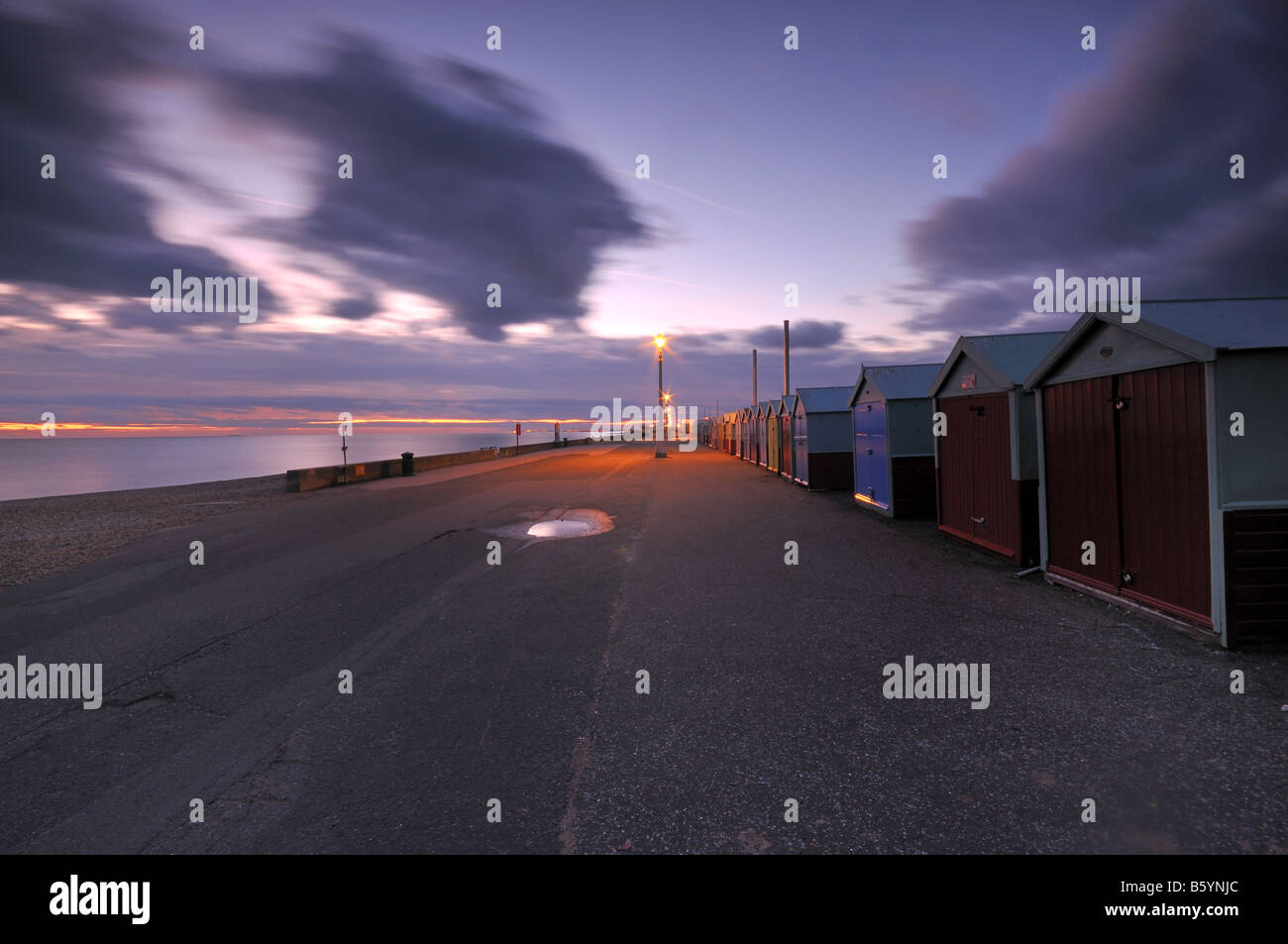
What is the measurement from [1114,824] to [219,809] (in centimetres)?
499

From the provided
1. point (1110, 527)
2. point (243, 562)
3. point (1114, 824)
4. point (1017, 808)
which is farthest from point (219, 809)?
point (1110, 527)

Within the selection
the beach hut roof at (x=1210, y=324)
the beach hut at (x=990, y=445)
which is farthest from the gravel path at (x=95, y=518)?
the beach hut roof at (x=1210, y=324)

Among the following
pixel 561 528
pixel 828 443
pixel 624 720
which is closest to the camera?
pixel 624 720

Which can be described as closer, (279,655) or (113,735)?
(113,735)

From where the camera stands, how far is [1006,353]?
1055 centimetres

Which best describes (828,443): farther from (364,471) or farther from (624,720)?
(364,471)

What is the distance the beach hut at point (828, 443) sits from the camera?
20688 millimetres

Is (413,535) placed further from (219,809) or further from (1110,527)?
(1110,527)

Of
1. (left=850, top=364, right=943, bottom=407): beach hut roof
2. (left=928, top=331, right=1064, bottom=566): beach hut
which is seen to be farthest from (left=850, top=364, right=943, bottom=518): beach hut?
(left=928, top=331, right=1064, bottom=566): beach hut

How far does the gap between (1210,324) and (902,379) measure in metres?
8.67

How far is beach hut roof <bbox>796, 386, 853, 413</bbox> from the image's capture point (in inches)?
824

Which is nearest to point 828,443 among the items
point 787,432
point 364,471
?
point 787,432
